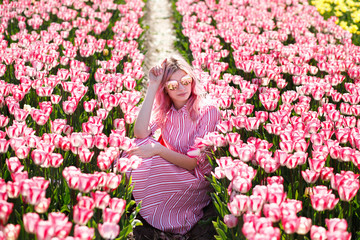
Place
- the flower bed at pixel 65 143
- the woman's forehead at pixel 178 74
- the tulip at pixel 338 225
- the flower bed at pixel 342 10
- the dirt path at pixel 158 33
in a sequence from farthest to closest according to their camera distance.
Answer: the flower bed at pixel 342 10 < the dirt path at pixel 158 33 < the woman's forehead at pixel 178 74 < the flower bed at pixel 65 143 < the tulip at pixel 338 225

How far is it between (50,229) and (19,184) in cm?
43

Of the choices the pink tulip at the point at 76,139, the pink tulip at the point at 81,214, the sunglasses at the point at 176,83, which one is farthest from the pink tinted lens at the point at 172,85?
the pink tulip at the point at 81,214

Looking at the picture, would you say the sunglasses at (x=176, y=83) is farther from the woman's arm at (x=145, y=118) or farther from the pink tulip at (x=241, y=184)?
the pink tulip at (x=241, y=184)

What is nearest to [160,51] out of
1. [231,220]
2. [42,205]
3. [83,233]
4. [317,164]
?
[317,164]

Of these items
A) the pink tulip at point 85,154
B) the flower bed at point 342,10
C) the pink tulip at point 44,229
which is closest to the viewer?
the pink tulip at point 44,229

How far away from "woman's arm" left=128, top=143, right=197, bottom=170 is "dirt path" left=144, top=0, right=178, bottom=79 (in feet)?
10.2

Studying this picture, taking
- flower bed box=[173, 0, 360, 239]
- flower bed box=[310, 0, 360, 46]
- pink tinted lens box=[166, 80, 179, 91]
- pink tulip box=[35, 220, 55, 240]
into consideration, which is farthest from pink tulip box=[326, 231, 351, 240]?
flower bed box=[310, 0, 360, 46]

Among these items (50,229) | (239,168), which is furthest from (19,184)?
(239,168)

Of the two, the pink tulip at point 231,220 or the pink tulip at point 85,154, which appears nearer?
the pink tulip at point 231,220

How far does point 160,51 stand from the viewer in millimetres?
7152

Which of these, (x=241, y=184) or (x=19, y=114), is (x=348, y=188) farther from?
(x=19, y=114)

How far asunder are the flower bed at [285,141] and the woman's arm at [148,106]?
1.34ft

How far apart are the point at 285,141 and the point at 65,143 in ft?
4.08

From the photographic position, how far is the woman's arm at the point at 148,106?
123 inches
